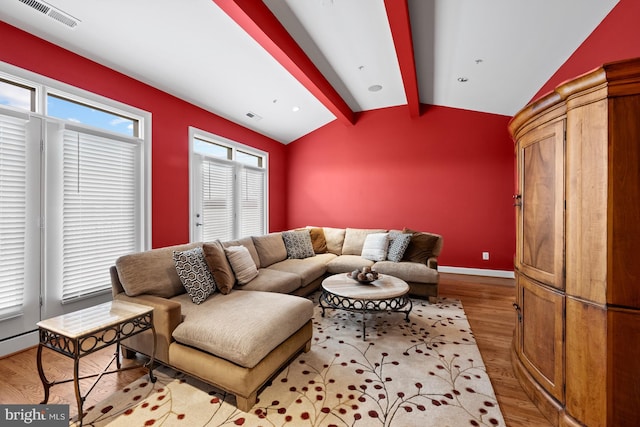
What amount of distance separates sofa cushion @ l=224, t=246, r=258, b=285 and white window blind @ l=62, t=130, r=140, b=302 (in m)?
1.37

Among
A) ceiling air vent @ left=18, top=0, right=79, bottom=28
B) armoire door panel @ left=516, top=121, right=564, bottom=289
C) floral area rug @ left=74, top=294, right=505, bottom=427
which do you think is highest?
ceiling air vent @ left=18, top=0, right=79, bottom=28

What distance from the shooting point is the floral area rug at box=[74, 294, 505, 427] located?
1578mm

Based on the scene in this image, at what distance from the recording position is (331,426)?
1.52 m

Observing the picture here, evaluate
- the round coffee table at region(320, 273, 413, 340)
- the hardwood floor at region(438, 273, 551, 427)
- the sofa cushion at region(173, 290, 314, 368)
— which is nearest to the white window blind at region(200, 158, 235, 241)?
the sofa cushion at region(173, 290, 314, 368)

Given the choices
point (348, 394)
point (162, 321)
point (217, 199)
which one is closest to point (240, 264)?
point (162, 321)

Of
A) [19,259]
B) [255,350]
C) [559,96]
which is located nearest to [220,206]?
[19,259]

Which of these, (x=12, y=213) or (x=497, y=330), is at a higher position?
(x=12, y=213)

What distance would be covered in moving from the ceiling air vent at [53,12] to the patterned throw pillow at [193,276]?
216cm

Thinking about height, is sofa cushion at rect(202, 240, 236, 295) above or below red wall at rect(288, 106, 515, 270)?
below

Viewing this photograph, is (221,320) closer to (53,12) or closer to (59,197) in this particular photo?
(59,197)

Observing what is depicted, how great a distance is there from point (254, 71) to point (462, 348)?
12.4ft

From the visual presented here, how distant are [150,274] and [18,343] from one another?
135 centimetres

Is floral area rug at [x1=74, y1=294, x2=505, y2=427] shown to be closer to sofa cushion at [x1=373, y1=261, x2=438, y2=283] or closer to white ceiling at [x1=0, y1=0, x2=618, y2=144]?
sofa cushion at [x1=373, y1=261, x2=438, y2=283]

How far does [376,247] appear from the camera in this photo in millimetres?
4164
